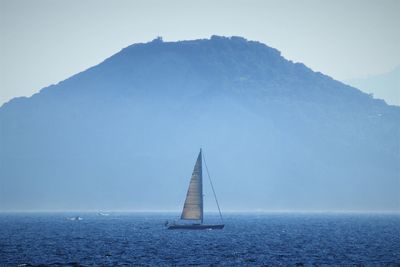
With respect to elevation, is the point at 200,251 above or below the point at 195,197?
below

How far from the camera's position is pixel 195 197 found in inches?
4936

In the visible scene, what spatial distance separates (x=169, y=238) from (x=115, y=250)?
26.6 m

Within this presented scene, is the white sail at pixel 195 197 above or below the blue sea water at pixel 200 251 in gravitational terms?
above

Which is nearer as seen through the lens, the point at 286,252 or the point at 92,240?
the point at 286,252

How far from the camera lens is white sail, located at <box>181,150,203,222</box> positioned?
12469 centimetres

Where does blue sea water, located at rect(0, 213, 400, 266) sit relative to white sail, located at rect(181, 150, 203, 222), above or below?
below

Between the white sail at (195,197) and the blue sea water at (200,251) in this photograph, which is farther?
the white sail at (195,197)

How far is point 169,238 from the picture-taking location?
123812 millimetres

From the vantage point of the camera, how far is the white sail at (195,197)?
4909 inches

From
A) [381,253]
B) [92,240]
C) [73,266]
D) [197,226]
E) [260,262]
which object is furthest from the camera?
[197,226]

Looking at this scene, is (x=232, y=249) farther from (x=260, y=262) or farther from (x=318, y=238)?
(x=318, y=238)

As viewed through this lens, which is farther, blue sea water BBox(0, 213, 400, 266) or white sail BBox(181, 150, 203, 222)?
white sail BBox(181, 150, 203, 222)

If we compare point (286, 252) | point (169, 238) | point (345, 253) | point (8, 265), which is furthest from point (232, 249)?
point (8, 265)

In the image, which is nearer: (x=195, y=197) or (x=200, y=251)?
(x=200, y=251)
